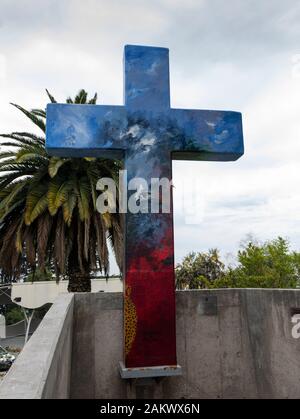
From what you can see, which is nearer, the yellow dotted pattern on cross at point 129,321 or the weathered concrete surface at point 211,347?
the yellow dotted pattern on cross at point 129,321

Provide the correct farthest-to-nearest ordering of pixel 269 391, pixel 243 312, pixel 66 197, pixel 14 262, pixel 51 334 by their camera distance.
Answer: pixel 14 262 < pixel 66 197 < pixel 243 312 < pixel 269 391 < pixel 51 334

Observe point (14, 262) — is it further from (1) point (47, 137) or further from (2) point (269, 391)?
(2) point (269, 391)

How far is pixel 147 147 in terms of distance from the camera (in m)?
5.75

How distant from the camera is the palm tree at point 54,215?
11.0 metres

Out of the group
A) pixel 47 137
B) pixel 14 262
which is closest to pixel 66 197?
pixel 14 262

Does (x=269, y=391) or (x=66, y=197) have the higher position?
(x=66, y=197)

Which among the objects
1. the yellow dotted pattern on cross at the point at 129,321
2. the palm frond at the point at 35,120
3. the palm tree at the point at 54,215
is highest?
the palm frond at the point at 35,120

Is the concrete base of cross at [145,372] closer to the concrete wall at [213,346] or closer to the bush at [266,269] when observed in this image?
the concrete wall at [213,346]

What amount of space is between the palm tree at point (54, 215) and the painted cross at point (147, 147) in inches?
199

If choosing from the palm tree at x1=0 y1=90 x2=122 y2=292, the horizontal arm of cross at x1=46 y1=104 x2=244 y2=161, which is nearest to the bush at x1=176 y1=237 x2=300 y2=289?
the palm tree at x1=0 y1=90 x2=122 y2=292

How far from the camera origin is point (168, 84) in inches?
236

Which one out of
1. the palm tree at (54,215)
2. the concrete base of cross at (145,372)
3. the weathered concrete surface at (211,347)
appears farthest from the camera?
the palm tree at (54,215)

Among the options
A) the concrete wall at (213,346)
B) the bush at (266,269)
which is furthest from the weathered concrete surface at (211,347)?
the bush at (266,269)
